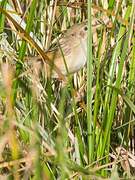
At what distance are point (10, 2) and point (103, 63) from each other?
0.63 m

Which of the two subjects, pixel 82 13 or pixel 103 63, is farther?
pixel 82 13

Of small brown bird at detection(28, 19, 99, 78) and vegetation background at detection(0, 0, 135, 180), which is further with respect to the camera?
small brown bird at detection(28, 19, 99, 78)

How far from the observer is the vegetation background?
233 centimetres

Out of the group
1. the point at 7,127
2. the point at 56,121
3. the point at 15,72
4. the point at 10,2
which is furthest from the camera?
the point at 10,2

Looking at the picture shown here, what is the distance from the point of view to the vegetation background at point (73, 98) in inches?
91.8

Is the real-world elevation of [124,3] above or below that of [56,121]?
above

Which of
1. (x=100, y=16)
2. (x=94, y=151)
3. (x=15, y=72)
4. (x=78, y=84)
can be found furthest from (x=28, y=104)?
(x=100, y=16)

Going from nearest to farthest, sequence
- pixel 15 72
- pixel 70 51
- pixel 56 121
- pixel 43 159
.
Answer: pixel 43 159 < pixel 15 72 < pixel 56 121 < pixel 70 51

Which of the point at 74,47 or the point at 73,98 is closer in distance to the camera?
the point at 73,98

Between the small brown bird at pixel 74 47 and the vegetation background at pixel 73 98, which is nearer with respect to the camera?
the vegetation background at pixel 73 98

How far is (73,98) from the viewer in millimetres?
2441

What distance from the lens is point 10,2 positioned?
3.22 metres

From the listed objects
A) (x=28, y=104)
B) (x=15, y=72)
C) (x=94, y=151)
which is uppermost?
(x=15, y=72)

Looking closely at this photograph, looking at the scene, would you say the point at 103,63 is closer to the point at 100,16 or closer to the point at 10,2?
the point at 100,16
